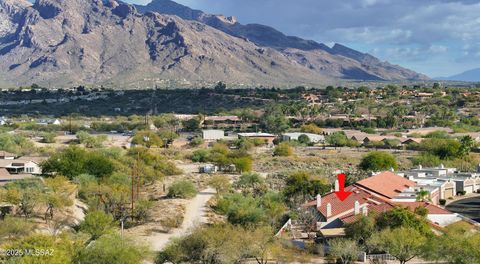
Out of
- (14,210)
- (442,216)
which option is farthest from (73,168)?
(442,216)

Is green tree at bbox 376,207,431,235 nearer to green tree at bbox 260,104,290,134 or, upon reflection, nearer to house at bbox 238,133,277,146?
house at bbox 238,133,277,146

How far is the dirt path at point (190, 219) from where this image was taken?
3409cm

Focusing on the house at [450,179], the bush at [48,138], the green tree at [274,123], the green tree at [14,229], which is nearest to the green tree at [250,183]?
the house at [450,179]

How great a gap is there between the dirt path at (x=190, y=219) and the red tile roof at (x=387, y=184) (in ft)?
39.4

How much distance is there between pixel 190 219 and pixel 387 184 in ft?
50.7

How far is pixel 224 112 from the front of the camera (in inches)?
5344

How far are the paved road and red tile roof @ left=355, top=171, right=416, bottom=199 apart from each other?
140 inches

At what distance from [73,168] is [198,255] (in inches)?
925

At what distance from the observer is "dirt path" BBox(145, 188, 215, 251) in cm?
3409

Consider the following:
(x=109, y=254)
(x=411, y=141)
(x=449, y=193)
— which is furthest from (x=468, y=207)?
(x=411, y=141)

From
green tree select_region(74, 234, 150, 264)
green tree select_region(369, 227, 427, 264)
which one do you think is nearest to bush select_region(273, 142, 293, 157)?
green tree select_region(369, 227, 427, 264)

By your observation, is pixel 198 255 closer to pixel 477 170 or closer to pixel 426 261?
pixel 426 261

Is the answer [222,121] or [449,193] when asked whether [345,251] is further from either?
[222,121]

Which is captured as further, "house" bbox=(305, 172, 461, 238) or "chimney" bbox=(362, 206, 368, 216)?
"house" bbox=(305, 172, 461, 238)
